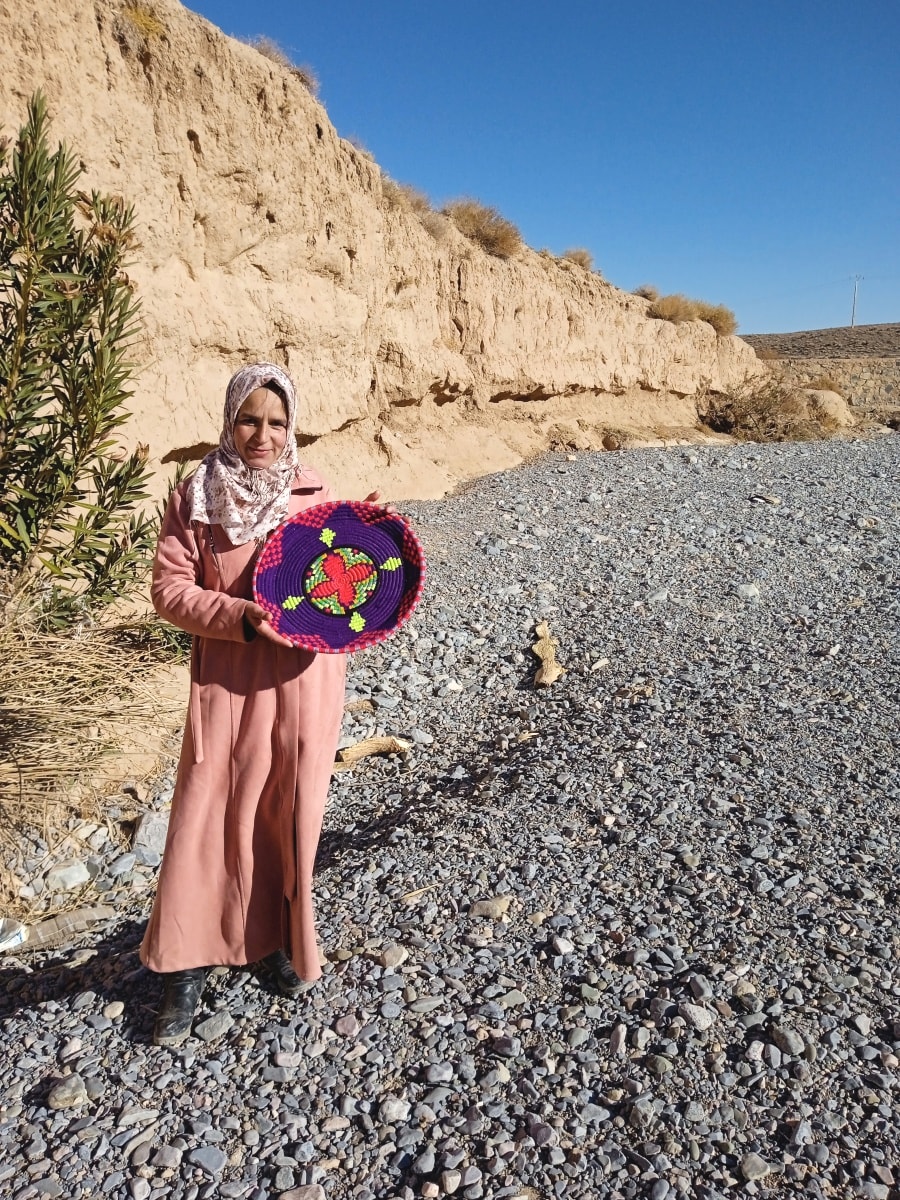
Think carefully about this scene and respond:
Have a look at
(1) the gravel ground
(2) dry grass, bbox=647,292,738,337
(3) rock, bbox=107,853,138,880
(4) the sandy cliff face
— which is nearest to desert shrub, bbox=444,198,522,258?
(4) the sandy cliff face

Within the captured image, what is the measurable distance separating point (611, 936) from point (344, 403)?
7.53 metres

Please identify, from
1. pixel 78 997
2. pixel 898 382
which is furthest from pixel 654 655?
pixel 898 382

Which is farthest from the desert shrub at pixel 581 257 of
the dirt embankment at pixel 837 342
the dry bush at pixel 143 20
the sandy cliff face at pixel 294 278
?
the dirt embankment at pixel 837 342

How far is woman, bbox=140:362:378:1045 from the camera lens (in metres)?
2.34

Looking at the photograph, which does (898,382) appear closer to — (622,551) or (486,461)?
(486,461)

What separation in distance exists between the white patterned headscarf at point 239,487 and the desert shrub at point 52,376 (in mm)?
2040

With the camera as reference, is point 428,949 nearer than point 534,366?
Yes

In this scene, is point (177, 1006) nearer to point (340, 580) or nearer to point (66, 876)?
point (340, 580)

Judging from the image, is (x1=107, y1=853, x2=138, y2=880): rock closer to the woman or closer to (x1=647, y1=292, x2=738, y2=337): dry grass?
the woman

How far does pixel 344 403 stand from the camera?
941 cm

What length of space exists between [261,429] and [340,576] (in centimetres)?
47

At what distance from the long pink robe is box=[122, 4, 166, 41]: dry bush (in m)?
5.98

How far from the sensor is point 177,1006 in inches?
98.0

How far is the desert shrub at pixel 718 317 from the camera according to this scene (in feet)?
59.0
